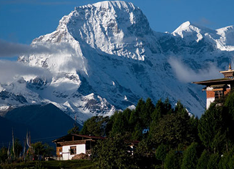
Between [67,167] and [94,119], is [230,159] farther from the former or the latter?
[94,119]

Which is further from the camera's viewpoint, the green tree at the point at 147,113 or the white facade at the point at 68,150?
the green tree at the point at 147,113

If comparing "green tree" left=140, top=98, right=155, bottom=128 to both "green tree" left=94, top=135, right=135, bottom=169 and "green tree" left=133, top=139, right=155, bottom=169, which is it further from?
"green tree" left=94, top=135, right=135, bottom=169

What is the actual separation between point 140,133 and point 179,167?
40690 mm

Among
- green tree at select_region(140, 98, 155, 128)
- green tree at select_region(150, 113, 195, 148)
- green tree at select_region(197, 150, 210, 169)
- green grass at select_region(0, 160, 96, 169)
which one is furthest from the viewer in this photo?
green tree at select_region(140, 98, 155, 128)

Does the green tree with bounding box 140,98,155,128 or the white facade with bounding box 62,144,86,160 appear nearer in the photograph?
the white facade with bounding box 62,144,86,160

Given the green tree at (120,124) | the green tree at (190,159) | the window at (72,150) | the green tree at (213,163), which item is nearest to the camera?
the green tree at (213,163)

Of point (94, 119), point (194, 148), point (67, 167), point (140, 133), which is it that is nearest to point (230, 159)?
point (194, 148)

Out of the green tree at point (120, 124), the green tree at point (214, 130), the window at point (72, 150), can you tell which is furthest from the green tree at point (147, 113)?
the green tree at point (214, 130)

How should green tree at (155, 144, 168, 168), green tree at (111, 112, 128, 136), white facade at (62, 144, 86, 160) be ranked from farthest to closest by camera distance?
green tree at (111, 112, 128, 136), white facade at (62, 144, 86, 160), green tree at (155, 144, 168, 168)

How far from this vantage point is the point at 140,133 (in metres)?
127

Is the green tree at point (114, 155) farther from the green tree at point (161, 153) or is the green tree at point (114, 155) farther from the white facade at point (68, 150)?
the white facade at point (68, 150)

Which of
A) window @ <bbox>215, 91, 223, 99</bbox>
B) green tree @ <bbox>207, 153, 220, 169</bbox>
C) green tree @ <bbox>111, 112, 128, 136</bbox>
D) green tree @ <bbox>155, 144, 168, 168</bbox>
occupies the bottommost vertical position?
green tree @ <bbox>207, 153, 220, 169</bbox>

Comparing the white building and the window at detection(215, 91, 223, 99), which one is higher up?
the window at detection(215, 91, 223, 99)

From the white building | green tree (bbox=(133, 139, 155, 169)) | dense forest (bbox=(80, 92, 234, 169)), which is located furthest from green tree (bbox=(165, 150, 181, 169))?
the white building
